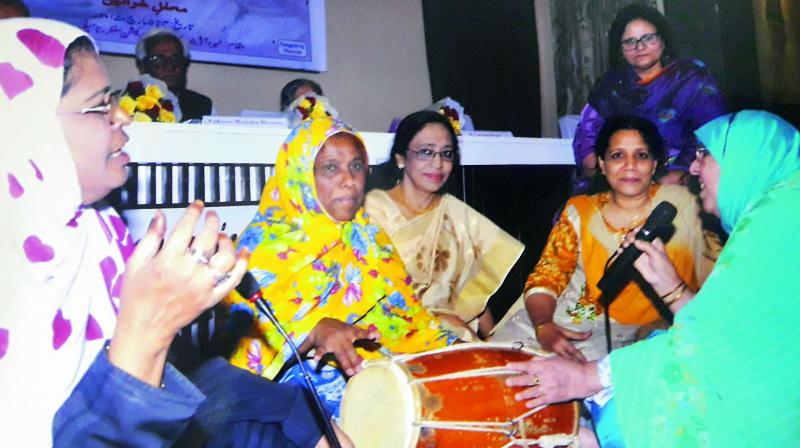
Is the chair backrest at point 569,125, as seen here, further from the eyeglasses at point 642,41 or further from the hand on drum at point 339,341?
the hand on drum at point 339,341

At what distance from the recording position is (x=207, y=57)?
158 centimetres

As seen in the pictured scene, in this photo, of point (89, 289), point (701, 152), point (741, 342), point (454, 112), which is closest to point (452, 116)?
point (454, 112)

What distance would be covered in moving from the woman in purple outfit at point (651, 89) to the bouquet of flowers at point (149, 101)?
3.33 feet

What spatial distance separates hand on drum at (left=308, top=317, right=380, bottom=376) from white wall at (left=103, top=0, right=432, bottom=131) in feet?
1.49

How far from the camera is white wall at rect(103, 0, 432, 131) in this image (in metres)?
1.57

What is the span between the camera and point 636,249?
162cm

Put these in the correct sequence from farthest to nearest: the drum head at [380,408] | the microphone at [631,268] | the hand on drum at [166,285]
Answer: the microphone at [631,268], the drum head at [380,408], the hand on drum at [166,285]

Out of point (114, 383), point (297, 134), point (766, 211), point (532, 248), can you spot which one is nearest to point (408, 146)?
point (297, 134)

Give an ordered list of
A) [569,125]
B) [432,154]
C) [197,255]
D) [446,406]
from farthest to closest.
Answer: [569,125], [432,154], [446,406], [197,255]

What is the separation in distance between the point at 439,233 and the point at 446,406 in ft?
2.00

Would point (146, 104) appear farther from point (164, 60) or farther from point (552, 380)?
point (552, 380)

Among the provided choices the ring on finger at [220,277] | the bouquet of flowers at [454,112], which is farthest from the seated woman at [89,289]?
the bouquet of flowers at [454,112]

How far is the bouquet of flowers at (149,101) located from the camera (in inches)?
50.5

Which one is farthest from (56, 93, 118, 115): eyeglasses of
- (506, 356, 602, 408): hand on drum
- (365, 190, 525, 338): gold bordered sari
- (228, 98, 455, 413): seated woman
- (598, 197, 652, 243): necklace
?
(598, 197, 652, 243): necklace
